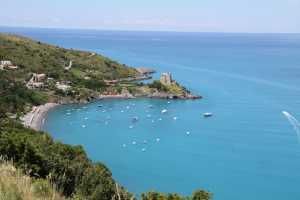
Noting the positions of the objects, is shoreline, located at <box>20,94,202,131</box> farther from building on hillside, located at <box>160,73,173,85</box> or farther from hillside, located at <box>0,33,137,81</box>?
hillside, located at <box>0,33,137,81</box>

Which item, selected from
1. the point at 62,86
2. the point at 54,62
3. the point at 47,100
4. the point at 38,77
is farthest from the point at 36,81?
the point at 54,62

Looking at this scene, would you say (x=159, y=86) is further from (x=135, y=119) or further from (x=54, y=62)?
(x=54, y=62)

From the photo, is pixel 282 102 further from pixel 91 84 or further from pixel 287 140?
pixel 91 84

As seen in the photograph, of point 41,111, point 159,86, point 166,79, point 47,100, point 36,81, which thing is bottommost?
point 41,111

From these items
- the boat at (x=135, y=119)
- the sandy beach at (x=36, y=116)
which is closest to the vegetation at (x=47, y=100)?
the sandy beach at (x=36, y=116)

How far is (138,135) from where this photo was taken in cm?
4931

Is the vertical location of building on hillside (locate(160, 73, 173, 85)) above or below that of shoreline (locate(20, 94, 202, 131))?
above

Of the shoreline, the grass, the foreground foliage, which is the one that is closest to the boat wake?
the shoreline

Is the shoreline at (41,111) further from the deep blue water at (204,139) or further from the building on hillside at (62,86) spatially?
the building on hillside at (62,86)

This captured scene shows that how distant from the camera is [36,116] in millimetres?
52375

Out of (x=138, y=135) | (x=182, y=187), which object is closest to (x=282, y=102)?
(x=138, y=135)

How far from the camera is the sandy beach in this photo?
47938mm

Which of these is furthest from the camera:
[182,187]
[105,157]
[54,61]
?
[54,61]

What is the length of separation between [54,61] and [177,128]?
33819 millimetres
